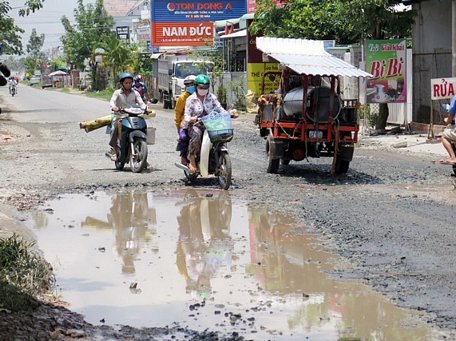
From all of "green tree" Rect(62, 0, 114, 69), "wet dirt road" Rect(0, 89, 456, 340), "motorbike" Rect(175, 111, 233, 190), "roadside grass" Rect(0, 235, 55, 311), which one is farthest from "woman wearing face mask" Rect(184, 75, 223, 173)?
"green tree" Rect(62, 0, 114, 69)

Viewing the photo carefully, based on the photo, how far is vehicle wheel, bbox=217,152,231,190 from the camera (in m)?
13.3

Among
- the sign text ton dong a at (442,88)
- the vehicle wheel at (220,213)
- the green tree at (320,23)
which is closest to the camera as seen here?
the vehicle wheel at (220,213)

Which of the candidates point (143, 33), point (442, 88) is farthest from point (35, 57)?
point (442, 88)

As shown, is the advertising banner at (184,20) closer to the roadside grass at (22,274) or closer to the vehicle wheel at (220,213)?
the vehicle wheel at (220,213)

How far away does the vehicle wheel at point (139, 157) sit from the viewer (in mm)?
15406

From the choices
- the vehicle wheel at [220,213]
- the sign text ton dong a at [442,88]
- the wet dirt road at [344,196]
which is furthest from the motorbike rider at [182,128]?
the sign text ton dong a at [442,88]

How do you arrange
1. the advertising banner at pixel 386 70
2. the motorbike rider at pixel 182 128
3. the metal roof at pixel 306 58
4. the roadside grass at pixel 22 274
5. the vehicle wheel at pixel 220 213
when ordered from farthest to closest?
the advertising banner at pixel 386 70, the metal roof at pixel 306 58, the motorbike rider at pixel 182 128, the vehicle wheel at pixel 220 213, the roadside grass at pixel 22 274

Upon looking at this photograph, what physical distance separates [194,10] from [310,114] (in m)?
47.2

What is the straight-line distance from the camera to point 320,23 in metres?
30.0

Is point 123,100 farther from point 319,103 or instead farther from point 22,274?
point 22,274

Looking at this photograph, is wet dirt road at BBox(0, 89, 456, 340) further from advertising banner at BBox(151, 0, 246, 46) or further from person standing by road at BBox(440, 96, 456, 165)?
advertising banner at BBox(151, 0, 246, 46)

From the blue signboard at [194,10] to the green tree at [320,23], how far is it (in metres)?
27.7

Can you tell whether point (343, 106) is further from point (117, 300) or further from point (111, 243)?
point (117, 300)

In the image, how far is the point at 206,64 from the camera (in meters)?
42.6
